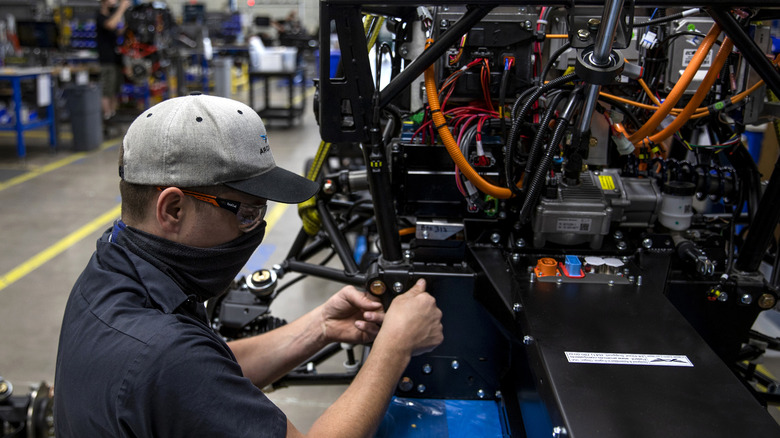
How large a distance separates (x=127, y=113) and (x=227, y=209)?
9.79 meters

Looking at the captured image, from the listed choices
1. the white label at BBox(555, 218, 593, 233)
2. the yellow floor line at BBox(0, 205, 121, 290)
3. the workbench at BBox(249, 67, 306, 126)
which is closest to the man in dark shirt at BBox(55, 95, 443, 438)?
the white label at BBox(555, 218, 593, 233)

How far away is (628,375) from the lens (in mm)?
1276

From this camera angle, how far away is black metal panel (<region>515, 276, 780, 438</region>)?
1.14 m

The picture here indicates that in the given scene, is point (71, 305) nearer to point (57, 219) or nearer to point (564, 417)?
point (564, 417)

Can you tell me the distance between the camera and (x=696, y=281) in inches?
73.4

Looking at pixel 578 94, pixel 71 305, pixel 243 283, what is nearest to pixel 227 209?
pixel 71 305

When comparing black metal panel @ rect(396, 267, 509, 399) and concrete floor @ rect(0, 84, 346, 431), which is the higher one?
black metal panel @ rect(396, 267, 509, 399)

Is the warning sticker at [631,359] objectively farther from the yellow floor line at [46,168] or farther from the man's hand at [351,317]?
the yellow floor line at [46,168]

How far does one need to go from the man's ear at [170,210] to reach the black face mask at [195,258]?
1.2 inches

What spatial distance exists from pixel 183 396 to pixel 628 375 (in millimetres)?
896

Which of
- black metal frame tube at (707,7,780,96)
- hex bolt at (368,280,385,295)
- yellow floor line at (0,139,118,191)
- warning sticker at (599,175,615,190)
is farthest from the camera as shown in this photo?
yellow floor line at (0,139,118,191)

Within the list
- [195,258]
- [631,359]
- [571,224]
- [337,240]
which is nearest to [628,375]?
[631,359]

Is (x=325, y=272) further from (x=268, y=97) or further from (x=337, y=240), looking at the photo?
(x=268, y=97)

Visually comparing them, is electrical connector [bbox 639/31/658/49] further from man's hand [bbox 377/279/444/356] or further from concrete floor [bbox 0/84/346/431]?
concrete floor [bbox 0/84/346/431]
